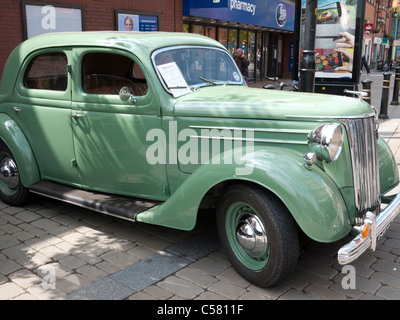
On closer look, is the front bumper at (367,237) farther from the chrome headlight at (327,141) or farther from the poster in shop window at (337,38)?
the poster in shop window at (337,38)

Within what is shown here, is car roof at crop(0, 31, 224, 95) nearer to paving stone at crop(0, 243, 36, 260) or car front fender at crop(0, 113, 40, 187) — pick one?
car front fender at crop(0, 113, 40, 187)

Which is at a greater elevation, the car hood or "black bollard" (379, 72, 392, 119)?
the car hood

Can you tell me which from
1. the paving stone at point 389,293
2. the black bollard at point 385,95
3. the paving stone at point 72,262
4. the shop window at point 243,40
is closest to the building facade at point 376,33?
the shop window at point 243,40

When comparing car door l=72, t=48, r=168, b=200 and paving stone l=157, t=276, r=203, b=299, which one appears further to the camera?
car door l=72, t=48, r=168, b=200

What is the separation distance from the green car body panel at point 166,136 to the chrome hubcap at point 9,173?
0.22 meters

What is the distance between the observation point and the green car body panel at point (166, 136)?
9.29ft

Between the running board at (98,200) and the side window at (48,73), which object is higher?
the side window at (48,73)

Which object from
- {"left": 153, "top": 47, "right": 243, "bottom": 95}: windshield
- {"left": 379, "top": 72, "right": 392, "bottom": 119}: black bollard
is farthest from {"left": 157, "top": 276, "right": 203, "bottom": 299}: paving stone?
{"left": 379, "top": 72, "right": 392, "bottom": 119}: black bollard

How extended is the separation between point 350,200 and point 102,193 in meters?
2.38

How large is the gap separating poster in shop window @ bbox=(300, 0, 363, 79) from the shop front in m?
3.64

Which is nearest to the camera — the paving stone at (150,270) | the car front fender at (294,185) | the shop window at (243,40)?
the car front fender at (294,185)

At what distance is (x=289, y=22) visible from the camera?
20.1 metres

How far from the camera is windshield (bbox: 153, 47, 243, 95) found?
364 cm
